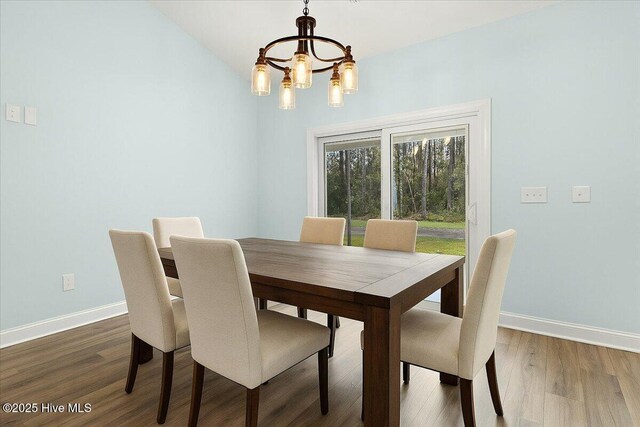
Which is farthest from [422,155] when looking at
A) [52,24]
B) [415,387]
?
[52,24]

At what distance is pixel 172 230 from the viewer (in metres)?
2.60

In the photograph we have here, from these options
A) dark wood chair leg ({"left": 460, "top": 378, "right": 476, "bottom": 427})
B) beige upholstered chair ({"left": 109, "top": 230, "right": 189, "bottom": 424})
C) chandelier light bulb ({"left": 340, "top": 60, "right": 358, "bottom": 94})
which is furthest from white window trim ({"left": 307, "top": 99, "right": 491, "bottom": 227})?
beige upholstered chair ({"left": 109, "top": 230, "right": 189, "bottom": 424})

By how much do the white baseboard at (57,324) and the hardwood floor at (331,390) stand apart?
91mm

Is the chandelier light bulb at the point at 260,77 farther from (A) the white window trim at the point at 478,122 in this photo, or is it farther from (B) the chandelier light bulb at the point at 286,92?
(A) the white window trim at the point at 478,122

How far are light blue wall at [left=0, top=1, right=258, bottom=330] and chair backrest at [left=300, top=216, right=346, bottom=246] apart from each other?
153 centimetres

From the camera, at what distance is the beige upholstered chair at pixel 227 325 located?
1240 mm

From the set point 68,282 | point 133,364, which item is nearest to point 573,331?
point 133,364

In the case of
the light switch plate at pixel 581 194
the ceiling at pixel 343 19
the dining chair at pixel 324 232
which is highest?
the ceiling at pixel 343 19

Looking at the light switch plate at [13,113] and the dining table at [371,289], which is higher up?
the light switch plate at [13,113]

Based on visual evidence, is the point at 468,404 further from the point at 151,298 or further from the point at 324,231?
the point at 324,231

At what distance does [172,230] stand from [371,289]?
187 cm

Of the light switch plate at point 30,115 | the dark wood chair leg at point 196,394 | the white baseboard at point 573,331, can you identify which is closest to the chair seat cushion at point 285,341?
the dark wood chair leg at point 196,394

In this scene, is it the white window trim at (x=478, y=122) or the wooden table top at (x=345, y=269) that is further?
the white window trim at (x=478, y=122)

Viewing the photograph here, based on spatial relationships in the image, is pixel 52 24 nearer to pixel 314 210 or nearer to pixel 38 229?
pixel 38 229
